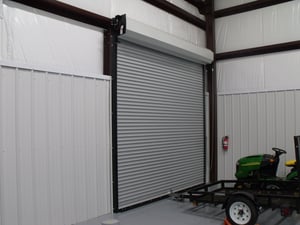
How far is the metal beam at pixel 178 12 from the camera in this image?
19.0ft

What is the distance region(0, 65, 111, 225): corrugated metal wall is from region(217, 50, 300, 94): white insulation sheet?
11.2ft

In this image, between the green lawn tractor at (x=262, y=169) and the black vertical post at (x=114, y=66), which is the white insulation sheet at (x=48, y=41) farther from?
the green lawn tractor at (x=262, y=169)

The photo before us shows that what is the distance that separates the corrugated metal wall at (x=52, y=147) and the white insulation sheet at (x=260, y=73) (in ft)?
11.2

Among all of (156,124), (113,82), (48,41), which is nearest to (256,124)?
(156,124)

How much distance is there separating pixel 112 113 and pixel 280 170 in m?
3.79

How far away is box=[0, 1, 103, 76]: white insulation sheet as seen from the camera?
3.62 m

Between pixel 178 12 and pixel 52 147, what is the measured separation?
156 inches

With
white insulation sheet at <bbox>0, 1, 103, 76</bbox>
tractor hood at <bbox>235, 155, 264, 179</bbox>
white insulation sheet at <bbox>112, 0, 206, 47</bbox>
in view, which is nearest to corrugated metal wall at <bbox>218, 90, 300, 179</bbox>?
tractor hood at <bbox>235, 155, 264, 179</bbox>

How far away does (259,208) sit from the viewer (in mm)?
4039

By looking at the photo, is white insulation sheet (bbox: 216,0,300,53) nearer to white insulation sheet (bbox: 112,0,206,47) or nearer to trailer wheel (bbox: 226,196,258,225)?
white insulation sheet (bbox: 112,0,206,47)

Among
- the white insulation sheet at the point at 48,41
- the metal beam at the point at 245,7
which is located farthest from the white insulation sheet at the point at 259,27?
the white insulation sheet at the point at 48,41

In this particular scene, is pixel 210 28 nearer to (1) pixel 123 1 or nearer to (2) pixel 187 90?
(2) pixel 187 90

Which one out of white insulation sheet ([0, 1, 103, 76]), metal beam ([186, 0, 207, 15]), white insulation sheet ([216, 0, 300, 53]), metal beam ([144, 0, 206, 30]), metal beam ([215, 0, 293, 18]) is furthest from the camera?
metal beam ([186, 0, 207, 15])

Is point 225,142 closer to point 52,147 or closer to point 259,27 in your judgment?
point 259,27
